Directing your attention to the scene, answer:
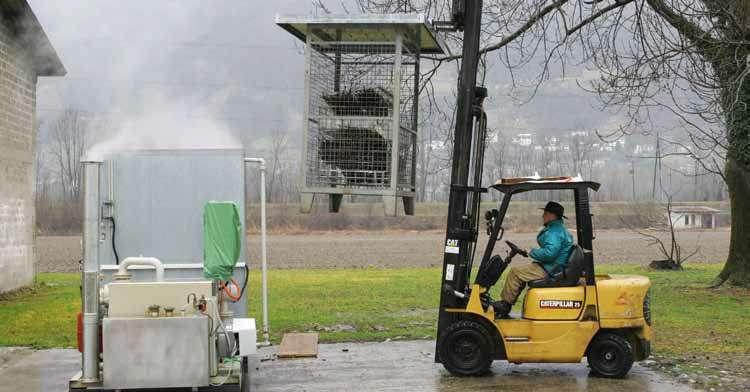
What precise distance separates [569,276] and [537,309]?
500 mm

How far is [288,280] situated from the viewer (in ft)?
81.7

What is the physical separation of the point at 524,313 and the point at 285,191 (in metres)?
67.8

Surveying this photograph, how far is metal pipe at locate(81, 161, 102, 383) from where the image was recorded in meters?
7.79

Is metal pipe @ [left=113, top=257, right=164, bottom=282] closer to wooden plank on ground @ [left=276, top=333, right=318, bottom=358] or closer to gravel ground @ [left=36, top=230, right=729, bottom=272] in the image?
wooden plank on ground @ [left=276, top=333, right=318, bottom=358]

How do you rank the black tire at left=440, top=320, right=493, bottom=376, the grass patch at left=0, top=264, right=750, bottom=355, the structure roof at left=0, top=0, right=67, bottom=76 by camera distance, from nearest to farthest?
the black tire at left=440, top=320, right=493, bottom=376 < the grass patch at left=0, top=264, right=750, bottom=355 < the structure roof at left=0, top=0, right=67, bottom=76

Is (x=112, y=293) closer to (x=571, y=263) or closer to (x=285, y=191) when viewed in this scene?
(x=571, y=263)

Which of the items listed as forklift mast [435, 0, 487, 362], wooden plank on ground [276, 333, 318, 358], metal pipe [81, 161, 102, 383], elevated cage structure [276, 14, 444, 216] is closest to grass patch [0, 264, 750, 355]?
wooden plank on ground [276, 333, 318, 358]

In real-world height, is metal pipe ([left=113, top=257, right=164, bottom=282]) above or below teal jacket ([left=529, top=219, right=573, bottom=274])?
below

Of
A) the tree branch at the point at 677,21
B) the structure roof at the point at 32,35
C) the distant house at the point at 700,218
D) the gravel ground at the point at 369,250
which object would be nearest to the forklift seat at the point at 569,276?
the tree branch at the point at 677,21

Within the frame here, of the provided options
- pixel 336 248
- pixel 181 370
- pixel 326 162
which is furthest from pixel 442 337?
pixel 336 248

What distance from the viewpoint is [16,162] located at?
21.1m

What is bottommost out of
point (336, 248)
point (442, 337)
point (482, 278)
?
point (336, 248)

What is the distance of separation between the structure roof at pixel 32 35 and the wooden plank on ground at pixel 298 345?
36.9 feet

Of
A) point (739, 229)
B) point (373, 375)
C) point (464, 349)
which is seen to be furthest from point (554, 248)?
point (739, 229)
